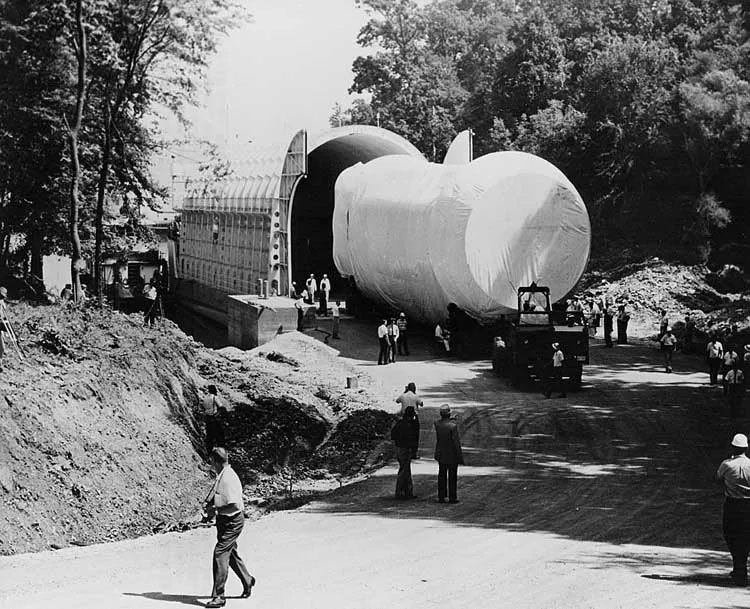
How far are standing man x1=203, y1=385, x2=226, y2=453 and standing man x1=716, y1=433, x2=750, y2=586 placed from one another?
12.7 meters

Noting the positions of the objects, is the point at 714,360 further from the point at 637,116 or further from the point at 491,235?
the point at 637,116

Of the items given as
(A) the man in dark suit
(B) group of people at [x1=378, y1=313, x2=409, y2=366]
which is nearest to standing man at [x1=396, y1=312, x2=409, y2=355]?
(B) group of people at [x1=378, y1=313, x2=409, y2=366]

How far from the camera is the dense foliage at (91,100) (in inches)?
1337

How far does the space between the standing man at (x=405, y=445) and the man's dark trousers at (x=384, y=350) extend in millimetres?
15237

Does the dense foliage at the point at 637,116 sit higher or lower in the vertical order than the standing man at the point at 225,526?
higher

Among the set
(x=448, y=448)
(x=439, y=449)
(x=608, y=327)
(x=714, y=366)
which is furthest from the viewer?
(x=608, y=327)

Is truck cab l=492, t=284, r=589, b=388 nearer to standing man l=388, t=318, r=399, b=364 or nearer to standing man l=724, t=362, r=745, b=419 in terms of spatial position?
standing man l=388, t=318, r=399, b=364

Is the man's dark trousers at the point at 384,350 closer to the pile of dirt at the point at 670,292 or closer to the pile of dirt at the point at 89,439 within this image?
the pile of dirt at the point at 89,439

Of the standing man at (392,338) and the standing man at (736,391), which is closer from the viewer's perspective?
the standing man at (736,391)

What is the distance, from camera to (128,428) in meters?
20.9

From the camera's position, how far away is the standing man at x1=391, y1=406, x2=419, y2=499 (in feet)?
56.8

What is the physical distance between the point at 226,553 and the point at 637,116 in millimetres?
47675

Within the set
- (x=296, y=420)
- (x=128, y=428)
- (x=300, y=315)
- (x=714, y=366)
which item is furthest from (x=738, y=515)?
(x=300, y=315)

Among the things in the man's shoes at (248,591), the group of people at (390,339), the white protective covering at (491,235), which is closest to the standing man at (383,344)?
the group of people at (390,339)
